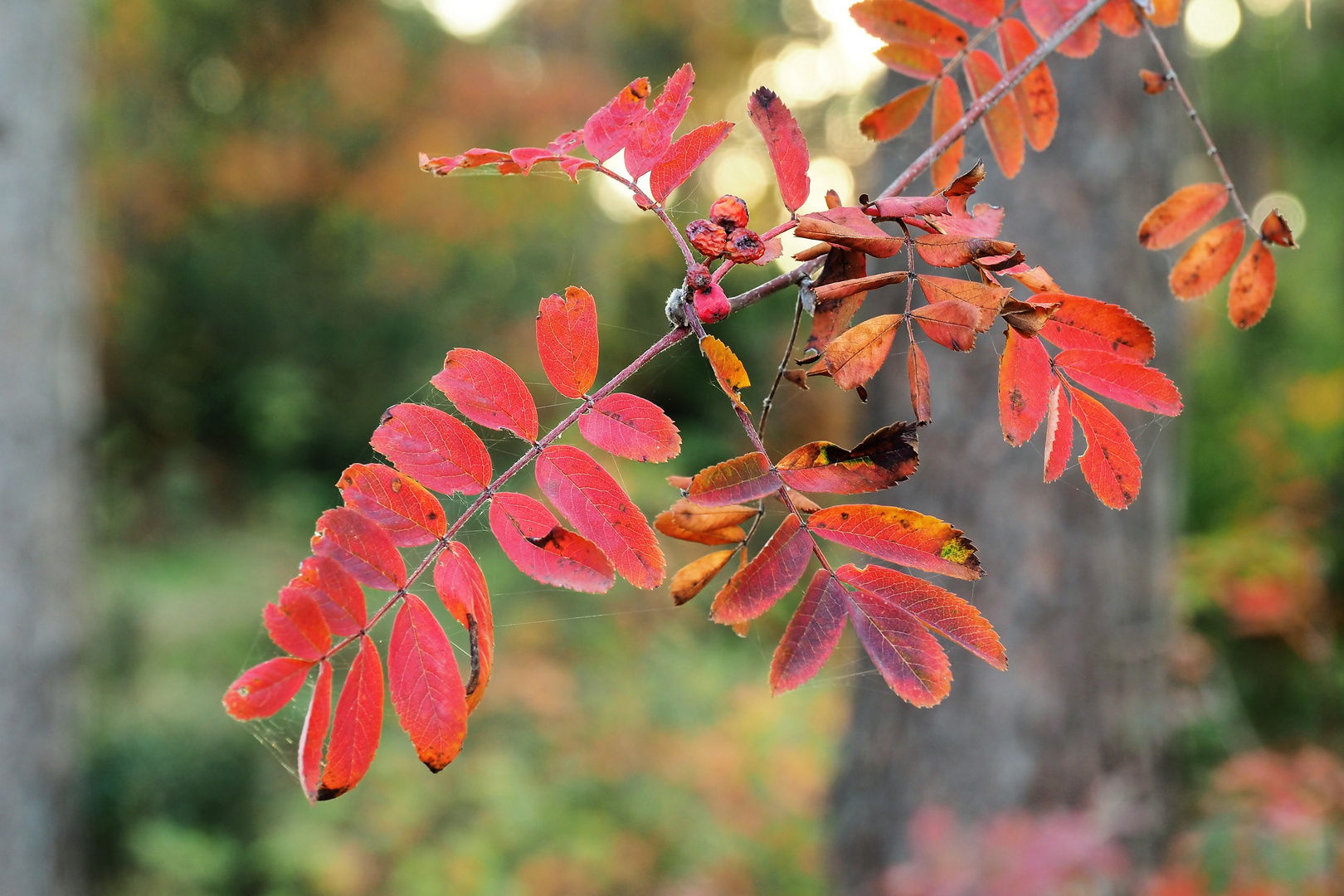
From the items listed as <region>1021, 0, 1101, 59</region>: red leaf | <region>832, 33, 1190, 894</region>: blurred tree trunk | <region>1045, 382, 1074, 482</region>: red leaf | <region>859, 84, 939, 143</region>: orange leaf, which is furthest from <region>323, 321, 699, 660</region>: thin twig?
<region>832, 33, 1190, 894</region>: blurred tree trunk

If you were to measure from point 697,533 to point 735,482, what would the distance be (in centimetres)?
4

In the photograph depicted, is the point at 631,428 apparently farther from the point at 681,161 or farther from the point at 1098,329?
the point at 1098,329

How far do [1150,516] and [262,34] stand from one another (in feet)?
33.8

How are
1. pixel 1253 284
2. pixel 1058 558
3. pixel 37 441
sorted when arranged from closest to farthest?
pixel 1253 284 < pixel 1058 558 < pixel 37 441

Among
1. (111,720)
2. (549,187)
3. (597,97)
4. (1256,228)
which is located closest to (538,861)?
(111,720)

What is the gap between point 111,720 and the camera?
4.21 metres

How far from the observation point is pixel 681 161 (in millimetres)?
607

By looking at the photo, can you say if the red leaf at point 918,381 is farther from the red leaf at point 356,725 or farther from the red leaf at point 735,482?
the red leaf at point 356,725

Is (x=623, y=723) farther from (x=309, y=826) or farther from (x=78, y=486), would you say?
(x=78, y=486)

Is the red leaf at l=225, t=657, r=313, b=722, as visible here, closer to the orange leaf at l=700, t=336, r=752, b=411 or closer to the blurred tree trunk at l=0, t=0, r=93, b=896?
the orange leaf at l=700, t=336, r=752, b=411

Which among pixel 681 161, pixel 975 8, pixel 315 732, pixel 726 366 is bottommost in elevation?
pixel 315 732

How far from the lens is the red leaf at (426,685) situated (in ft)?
1.73

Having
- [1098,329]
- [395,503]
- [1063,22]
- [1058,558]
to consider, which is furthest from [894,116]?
[1058,558]

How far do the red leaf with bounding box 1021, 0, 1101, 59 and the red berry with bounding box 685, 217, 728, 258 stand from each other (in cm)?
46
